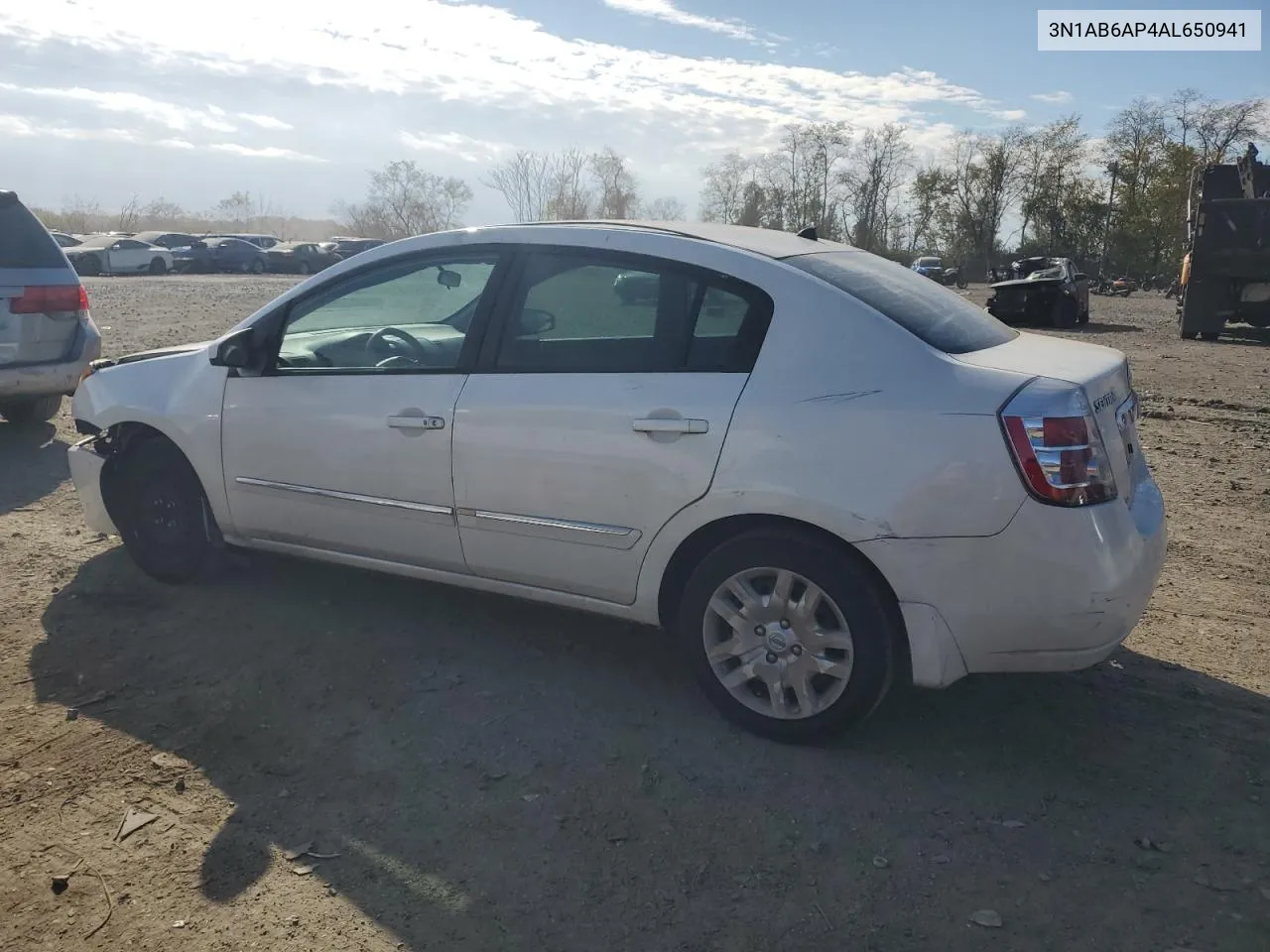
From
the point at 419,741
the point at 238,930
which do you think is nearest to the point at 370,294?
the point at 419,741

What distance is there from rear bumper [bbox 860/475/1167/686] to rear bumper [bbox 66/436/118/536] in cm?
369

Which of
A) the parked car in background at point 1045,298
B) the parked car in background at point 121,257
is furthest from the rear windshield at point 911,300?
the parked car in background at point 121,257

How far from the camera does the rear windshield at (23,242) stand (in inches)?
287

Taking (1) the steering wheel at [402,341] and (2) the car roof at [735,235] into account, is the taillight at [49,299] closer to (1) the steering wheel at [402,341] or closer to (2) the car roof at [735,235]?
(1) the steering wheel at [402,341]

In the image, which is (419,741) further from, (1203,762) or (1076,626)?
(1203,762)

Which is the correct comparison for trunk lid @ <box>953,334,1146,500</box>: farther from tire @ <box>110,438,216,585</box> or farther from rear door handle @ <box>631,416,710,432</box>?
tire @ <box>110,438,216,585</box>

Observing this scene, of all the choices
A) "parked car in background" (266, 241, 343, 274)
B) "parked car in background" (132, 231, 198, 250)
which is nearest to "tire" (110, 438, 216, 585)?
"parked car in background" (266, 241, 343, 274)

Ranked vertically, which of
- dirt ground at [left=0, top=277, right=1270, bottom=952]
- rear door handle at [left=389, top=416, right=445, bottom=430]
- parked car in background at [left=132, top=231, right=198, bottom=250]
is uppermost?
parked car in background at [left=132, top=231, right=198, bottom=250]

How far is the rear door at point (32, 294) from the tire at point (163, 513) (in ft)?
10.7

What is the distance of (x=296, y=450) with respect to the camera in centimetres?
421

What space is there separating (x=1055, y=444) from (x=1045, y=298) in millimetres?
18918

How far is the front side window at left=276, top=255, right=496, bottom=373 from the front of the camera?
13.1 feet

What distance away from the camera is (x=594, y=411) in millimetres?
3502

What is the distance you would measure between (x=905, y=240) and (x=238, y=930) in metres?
62.3
